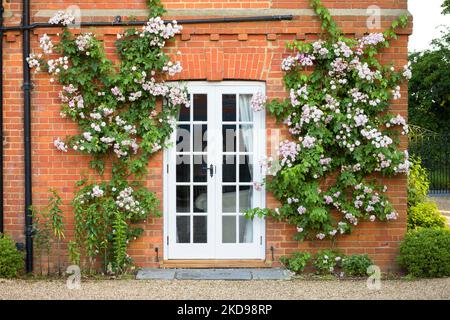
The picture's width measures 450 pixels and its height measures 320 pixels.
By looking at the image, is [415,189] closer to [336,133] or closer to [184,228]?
[336,133]

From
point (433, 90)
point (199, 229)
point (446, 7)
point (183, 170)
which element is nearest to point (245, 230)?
point (199, 229)

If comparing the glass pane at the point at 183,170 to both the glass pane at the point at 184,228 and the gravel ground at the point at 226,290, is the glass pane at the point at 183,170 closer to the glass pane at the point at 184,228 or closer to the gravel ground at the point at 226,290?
the glass pane at the point at 184,228

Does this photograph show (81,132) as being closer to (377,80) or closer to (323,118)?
(323,118)

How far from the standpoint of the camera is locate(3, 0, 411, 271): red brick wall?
8.20 meters

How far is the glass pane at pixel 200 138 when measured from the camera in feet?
27.4

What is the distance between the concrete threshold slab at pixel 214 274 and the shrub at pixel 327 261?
1.28ft

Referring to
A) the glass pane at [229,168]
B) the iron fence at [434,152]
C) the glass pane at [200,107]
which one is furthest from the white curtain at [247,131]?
the iron fence at [434,152]

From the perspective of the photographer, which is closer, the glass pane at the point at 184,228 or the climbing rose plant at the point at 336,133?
the climbing rose plant at the point at 336,133

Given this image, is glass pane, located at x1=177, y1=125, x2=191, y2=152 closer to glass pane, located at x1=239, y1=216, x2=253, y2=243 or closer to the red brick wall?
the red brick wall

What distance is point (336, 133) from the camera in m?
8.10

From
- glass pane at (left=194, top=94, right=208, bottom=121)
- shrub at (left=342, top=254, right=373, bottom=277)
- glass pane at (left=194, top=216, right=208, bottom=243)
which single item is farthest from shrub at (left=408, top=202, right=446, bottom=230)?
glass pane at (left=194, top=94, right=208, bottom=121)

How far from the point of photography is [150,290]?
23.5 ft
